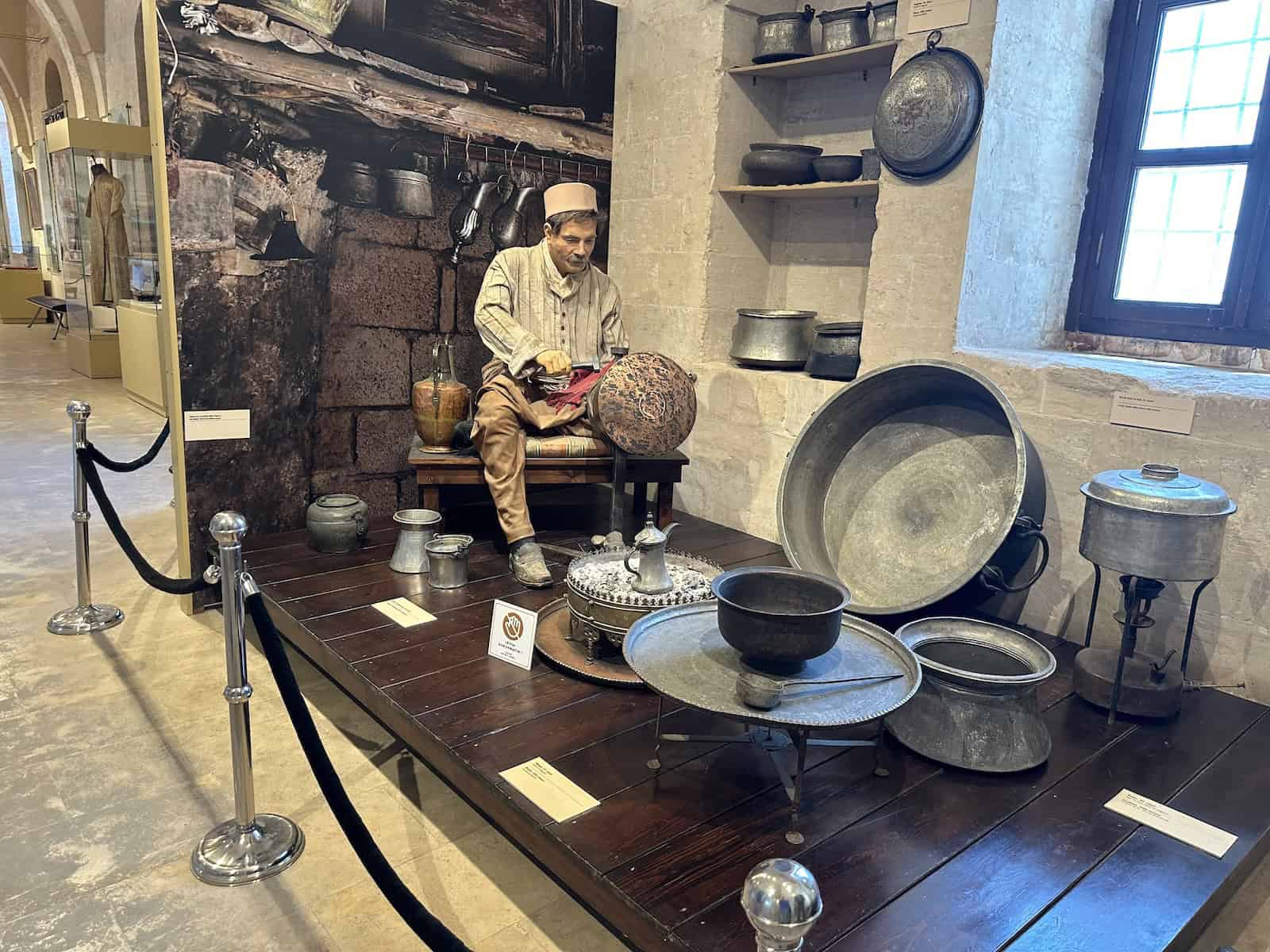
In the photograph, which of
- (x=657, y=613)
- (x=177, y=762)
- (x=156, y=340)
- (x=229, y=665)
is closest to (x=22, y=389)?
(x=156, y=340)

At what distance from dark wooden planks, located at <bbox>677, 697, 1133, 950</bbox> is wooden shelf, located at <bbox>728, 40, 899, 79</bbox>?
3011mm

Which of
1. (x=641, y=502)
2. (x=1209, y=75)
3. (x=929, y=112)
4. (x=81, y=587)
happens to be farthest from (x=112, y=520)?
(x=1209, y=75)

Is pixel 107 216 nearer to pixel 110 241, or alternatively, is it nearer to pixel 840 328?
pixel 110 241

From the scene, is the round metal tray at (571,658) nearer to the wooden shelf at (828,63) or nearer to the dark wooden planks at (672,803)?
the dark wooden planks at (672,803)

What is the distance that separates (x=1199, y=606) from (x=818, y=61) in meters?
2.90

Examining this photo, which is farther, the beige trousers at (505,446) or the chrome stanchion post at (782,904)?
the beige trousers at (505,446)

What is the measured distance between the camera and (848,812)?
7.41 feet

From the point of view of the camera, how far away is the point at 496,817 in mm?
2320

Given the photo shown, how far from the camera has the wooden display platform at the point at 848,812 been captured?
1903 millimetres

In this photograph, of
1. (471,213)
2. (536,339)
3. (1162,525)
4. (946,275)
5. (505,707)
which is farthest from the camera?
(471,213)

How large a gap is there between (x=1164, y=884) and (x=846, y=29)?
3670mm

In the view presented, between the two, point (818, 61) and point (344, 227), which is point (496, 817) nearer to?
point (344, 227)

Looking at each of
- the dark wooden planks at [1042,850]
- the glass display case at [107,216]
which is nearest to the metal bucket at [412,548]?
the dark wooden planks at [1042,850]

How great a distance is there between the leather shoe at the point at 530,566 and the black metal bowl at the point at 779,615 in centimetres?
141
